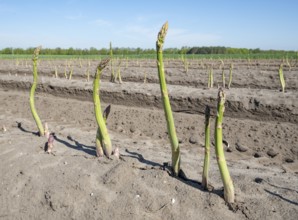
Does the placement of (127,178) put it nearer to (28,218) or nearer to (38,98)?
(28,218)

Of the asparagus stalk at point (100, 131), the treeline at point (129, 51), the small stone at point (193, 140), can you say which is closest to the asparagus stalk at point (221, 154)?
the asparagus stalk at point (100, 131)

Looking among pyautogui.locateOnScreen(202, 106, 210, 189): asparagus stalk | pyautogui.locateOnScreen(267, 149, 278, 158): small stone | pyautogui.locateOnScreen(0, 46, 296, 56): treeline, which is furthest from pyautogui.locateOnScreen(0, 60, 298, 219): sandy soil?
pyautogui.locateOnScreen(0, 46, 296, 56): treeline

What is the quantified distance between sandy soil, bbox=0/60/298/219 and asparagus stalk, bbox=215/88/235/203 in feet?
0.29

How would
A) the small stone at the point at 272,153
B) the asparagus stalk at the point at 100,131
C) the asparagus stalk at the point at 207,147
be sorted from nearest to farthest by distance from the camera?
the asparagus stalk at the point at 207,147, the asparagus stalk at the point at 100,131, the small stone at the point at 272,153

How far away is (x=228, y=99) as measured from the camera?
21.5 feet

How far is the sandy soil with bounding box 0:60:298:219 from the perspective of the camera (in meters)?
2.64

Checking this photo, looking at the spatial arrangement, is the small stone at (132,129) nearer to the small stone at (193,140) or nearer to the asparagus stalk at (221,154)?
the small stone at (193,140)

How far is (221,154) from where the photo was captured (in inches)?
99.6

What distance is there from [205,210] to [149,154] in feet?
5.26

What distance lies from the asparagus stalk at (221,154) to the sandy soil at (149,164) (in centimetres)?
9

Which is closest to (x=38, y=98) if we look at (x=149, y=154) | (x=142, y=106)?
(x=142, y=106)

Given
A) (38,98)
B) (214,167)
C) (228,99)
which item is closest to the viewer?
(214,167)

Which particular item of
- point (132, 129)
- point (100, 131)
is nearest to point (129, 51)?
point (132, 129)

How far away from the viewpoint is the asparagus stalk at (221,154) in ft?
8.05
